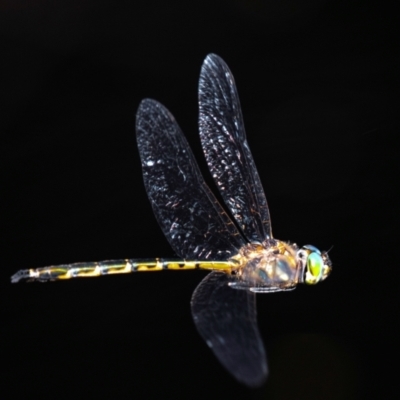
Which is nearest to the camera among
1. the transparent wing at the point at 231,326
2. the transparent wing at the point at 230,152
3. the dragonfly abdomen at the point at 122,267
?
the transparent wing at the point at 231,326

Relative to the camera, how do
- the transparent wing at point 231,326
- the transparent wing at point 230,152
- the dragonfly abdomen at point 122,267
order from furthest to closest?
the transparent wing at point 230,152 → the dragonfly abdomen at point 122,267 → the transparent wing at point 231,326

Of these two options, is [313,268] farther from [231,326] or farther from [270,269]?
[231,326]

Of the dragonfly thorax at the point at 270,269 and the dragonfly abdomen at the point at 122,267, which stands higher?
the dragonfly abdomen at the point at 122,267

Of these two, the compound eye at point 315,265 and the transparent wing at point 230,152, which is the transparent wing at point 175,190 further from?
the compound eye at point 315,265

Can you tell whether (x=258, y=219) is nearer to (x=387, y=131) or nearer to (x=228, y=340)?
(x=228, y=340)

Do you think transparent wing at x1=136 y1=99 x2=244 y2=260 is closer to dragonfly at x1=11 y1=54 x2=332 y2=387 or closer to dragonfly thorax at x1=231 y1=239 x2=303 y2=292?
dragonfly at x1=11 y1=54 x2=332 y2=387

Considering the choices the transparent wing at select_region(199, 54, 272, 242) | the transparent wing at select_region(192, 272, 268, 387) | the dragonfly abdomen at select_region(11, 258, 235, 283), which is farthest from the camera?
the transparent wing at select_region(199, 54, 272, 242)

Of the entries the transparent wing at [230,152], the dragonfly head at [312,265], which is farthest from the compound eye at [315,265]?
the transparent wing at [230,152]

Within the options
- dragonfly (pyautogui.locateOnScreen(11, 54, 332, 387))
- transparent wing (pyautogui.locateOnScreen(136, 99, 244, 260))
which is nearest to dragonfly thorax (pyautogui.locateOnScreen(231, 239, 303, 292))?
dragonfly (pyautogui.locateOnScreen(11, 54, 332, 387))
